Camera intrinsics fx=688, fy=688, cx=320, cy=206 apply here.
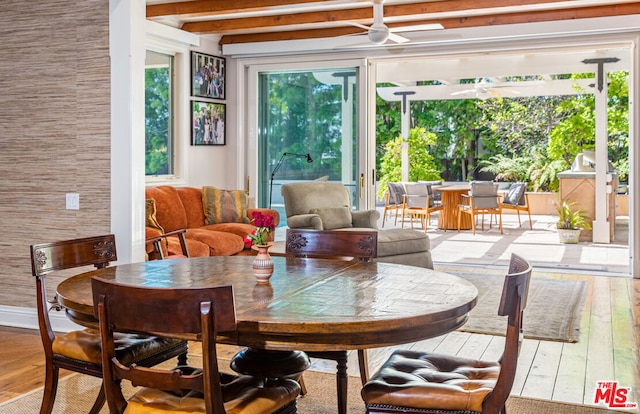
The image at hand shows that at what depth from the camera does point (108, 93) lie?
4.38 meters

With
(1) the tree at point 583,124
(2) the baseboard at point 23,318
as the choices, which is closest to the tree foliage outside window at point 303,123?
(2) the baseboard at point 23,318

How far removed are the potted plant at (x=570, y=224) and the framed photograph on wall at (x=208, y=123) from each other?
4.94 m

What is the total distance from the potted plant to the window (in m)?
5.56

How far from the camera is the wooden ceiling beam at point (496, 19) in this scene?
6.52 meters

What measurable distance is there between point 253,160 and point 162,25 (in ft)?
6.54

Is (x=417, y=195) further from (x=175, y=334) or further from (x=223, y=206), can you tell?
(x=175, y=334)

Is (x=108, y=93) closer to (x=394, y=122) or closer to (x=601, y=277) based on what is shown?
(x=601, y=277)

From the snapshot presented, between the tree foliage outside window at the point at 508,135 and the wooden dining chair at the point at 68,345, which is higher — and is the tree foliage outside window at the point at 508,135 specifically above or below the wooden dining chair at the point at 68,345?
above

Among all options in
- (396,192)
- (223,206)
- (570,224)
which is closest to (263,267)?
(223,206)

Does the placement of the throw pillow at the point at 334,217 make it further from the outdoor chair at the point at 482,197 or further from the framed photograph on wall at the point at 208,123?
the outdoor chair at the point at 482,197

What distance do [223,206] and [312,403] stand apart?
12.2ft

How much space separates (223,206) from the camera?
677cm

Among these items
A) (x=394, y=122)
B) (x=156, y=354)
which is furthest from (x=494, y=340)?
(x=394, y=122)

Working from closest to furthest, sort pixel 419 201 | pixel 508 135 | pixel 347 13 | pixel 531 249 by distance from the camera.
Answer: pixel 347 13
pixel 531 249
pixel 419 201
pixel 508 135
